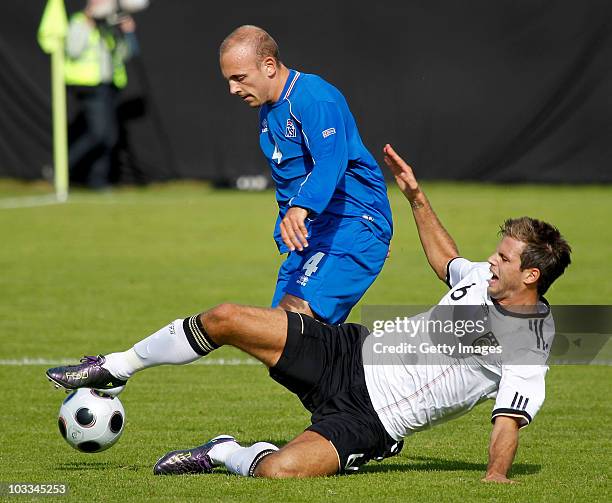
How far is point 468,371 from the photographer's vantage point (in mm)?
5941

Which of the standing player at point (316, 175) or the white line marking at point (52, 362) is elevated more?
the standing player at point (316, 175)

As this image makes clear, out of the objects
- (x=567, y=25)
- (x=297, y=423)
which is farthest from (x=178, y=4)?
(x=297, y=423)

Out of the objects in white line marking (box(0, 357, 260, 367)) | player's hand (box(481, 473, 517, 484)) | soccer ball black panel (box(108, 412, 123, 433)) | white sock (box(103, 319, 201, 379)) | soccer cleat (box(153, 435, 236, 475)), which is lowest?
soccer cleat (box(153, 435, 236, 475))

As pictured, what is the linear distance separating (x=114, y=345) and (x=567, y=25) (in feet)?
41.3

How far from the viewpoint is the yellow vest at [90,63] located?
Answer: 2005 cm

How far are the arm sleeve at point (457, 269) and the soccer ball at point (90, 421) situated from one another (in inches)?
72.2

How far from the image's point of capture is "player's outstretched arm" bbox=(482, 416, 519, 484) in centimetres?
559

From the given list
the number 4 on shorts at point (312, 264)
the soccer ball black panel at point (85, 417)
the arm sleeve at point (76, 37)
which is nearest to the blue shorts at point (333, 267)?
the number 4 on shorts at point (312, 264)

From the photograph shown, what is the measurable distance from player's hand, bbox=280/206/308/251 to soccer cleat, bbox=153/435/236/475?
1.02m

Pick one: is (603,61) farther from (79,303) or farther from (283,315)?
(283,315)

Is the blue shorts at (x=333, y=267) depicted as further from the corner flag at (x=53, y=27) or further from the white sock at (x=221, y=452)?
the corner flag at (x=53, y=27)

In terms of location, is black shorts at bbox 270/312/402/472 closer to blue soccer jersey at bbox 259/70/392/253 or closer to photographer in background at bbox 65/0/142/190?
blue soccer jersey at bbox 259/70/392/253

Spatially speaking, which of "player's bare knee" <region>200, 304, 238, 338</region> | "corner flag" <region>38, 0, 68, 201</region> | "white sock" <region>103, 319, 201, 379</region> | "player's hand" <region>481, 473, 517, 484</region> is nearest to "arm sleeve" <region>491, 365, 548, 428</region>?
"player's hand" <region>481, 473, 517, 484</region>

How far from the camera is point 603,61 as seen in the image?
1998 cm
